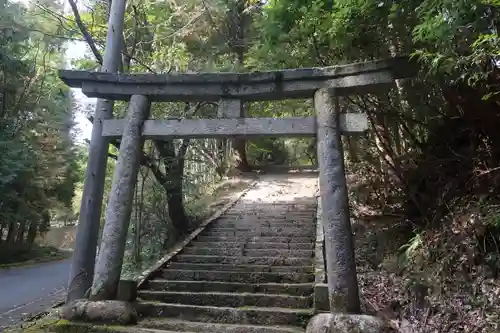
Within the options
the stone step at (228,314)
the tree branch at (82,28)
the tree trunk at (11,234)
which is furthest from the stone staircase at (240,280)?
the tree trunk at (11,234)

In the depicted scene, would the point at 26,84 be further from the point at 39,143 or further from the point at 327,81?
the point at 327,81

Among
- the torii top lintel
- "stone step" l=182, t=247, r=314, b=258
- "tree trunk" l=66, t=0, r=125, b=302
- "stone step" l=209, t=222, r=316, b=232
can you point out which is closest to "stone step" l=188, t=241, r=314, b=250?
"stone step" l=182, t=247, r=314, b=258

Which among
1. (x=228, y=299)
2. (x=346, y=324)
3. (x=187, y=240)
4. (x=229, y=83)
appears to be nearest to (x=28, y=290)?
(x=187, y=240)

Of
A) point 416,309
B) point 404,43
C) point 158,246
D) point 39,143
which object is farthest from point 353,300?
point 39,143

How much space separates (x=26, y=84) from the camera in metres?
17.6

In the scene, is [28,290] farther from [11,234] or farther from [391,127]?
[391,127]

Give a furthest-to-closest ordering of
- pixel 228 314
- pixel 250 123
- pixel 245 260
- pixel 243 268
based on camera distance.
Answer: pixel 245 260 → pixel 243 268 → pixel 250 123 → pixel 228 314

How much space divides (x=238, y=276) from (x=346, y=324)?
108 inches

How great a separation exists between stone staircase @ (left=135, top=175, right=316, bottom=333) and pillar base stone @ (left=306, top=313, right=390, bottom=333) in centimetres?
50

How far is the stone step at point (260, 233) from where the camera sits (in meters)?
9.02

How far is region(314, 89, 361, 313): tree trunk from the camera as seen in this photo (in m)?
4.91

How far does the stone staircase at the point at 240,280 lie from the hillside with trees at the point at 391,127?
111 cm

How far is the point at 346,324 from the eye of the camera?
460cm

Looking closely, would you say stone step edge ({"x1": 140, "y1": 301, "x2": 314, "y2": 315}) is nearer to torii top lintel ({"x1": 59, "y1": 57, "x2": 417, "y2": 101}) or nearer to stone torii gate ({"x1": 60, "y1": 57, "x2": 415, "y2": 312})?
stone torii gate ({"x1": 60, "y1": 57, "x2": 415, "y2": 312})
